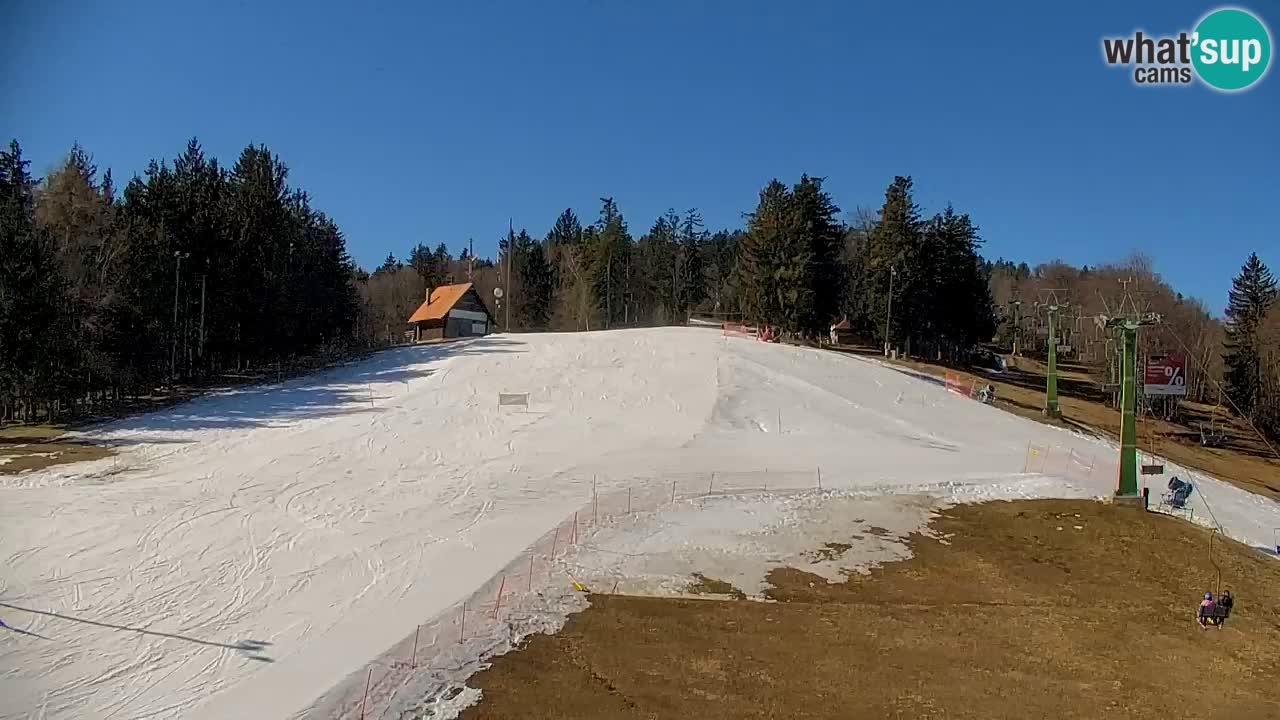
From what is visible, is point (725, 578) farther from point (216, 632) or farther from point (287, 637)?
point (216, 632)

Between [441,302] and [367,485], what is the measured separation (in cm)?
5122

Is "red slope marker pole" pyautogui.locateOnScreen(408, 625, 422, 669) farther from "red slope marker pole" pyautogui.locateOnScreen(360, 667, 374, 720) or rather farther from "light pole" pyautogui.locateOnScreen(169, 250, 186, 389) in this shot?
"light pole" pyautogui.locateOnScreen(169, 250, 186, 389)

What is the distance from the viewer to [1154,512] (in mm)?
24656

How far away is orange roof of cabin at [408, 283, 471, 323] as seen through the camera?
70.4m

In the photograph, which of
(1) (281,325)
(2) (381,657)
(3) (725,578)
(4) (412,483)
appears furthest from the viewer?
(1) (281,325)

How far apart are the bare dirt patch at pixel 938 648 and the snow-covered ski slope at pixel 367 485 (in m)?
3.73

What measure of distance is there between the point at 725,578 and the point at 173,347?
38.1m

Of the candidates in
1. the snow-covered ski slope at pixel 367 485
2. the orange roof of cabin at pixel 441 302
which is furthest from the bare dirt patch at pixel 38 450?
the orange roof of cabin at pixel 441 302

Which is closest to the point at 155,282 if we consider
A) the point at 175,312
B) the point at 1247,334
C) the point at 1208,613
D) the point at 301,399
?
the point at 175,312

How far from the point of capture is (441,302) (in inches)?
2867

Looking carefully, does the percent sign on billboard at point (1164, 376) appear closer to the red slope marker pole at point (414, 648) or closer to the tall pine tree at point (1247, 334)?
the tall pine tree at point (1247, 334)

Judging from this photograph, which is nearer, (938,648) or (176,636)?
(176,636)

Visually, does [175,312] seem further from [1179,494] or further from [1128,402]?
[1179,494]

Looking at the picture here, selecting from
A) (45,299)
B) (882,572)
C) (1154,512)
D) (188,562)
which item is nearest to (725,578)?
(882,572)
